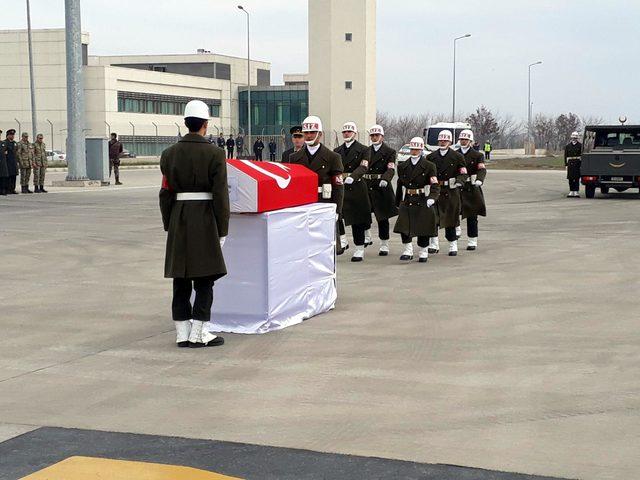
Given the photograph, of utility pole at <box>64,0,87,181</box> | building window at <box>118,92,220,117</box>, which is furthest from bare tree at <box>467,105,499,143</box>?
utility pole at <box>64,0,87,181</box>

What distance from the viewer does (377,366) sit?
814 cm

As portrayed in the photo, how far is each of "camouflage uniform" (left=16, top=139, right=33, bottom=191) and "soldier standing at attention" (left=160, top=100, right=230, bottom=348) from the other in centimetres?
2297

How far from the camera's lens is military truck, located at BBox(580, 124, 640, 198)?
30.6 m

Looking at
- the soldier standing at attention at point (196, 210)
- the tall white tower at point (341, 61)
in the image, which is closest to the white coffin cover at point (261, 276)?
the soldier standing at attention at point (196, 210)

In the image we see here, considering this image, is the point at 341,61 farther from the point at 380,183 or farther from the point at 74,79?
the point at 380,183

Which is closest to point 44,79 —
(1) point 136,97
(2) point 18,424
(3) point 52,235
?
(1) point 136,97

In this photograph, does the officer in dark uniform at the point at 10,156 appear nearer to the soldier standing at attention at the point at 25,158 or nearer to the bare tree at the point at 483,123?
the soldier standing at attention at the point at 25,158

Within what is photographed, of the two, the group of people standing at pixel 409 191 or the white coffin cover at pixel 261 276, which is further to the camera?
the group of people standing at pixel 409 191

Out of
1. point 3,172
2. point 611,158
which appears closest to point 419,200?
point 611,158

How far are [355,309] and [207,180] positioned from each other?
287 cm

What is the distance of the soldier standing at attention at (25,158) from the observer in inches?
1209

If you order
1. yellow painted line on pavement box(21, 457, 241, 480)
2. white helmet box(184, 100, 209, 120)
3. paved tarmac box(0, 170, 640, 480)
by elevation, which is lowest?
paved tarmac box(0, 170, 640, 480)

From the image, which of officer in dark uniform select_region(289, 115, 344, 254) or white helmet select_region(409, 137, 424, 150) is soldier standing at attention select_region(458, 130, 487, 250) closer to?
white helmet select_region(409, 137, 424, 150)

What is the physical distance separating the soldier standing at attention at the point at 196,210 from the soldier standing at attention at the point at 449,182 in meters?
7.86
